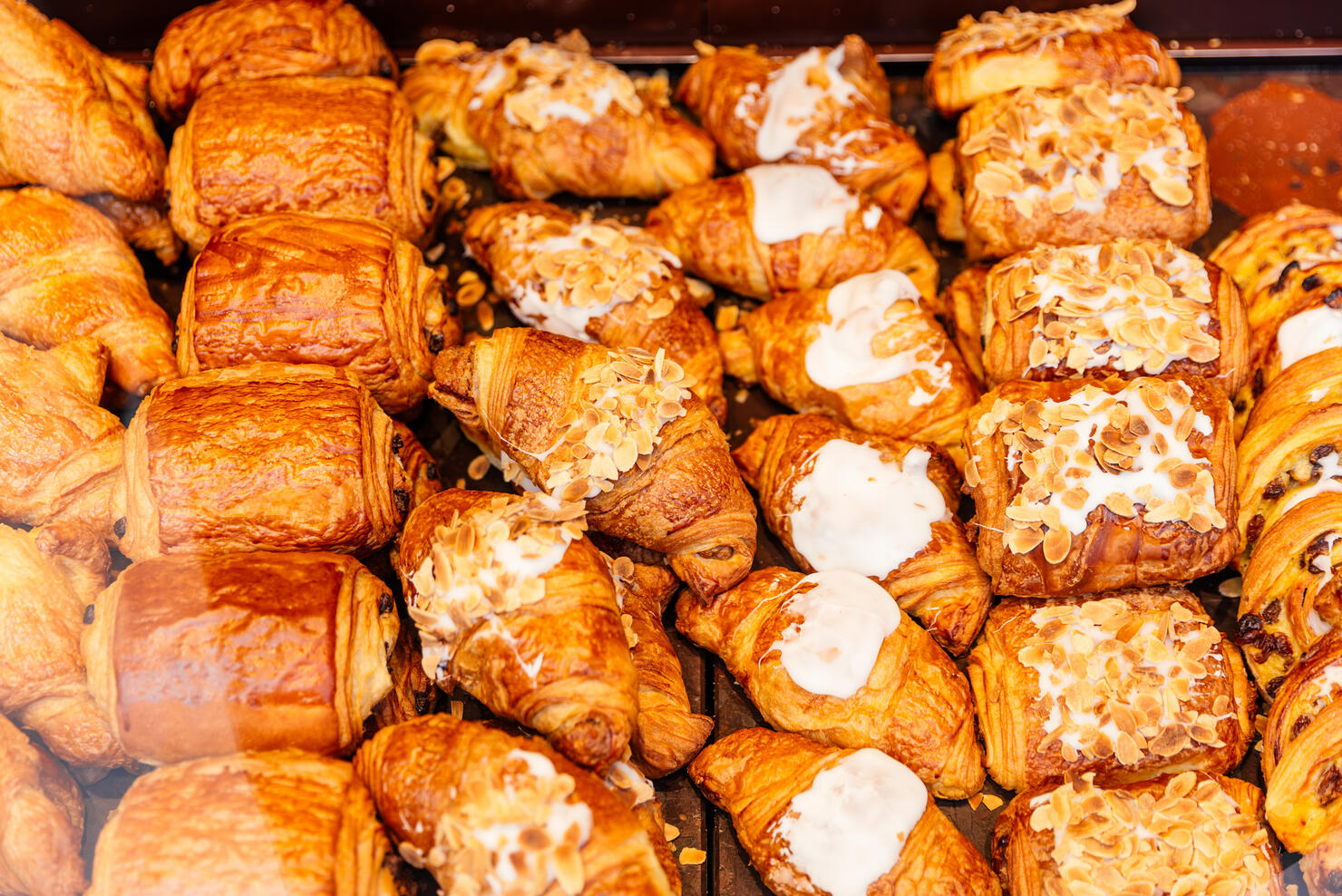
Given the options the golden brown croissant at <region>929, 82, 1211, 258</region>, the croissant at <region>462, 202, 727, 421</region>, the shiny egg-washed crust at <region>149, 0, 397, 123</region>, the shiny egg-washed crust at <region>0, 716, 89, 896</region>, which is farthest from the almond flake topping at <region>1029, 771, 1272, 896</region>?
the shiny egg-washed crust at <region>149, 0, 397, 123</region>

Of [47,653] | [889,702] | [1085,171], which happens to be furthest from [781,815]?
[1085,171]

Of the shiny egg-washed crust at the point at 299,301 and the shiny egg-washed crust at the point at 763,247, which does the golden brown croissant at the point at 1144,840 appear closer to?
the shiny egg-washed crust at the point at 763,247

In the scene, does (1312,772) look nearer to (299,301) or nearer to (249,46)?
(299,301)

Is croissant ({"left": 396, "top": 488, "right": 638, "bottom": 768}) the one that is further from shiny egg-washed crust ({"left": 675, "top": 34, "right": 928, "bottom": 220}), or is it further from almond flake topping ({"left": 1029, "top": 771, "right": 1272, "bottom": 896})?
shiny egg-washed crust ({"left": 675, "top": 34, "right": 928, "bottom": 220})

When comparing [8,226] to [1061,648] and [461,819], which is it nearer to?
[461,819]

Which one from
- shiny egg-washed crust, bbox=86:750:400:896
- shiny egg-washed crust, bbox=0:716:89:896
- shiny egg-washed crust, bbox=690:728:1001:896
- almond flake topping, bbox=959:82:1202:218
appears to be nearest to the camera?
shiny egg-washed crust, bbox=86:750:400:896

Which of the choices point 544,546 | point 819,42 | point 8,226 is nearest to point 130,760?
point 544,546

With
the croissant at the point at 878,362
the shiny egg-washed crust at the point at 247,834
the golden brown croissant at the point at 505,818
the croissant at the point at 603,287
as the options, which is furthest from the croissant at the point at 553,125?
the shiny egg-washed crust at the point at 247,834

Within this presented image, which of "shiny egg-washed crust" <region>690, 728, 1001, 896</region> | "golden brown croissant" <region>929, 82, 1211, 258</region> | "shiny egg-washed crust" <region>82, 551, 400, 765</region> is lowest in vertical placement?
"shiny egg-washed crust" <region>690, 728, 1001, 896</region>
